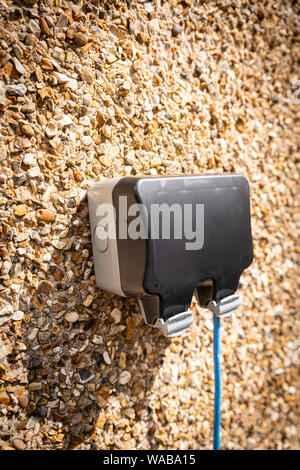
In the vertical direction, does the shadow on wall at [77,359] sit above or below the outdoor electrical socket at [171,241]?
below

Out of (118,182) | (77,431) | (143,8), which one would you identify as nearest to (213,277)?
(118,182)

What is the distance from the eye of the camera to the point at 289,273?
918mm

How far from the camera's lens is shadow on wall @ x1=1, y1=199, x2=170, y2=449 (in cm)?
56

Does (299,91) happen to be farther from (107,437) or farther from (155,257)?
(107,437)

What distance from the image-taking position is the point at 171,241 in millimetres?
503

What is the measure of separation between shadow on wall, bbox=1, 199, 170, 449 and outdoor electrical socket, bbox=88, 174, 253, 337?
4 centimetres

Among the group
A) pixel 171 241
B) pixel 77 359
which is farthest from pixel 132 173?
pixel 77 359

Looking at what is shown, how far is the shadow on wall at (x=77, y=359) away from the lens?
1.85 feet

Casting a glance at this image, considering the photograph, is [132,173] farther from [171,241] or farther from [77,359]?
[77,359]

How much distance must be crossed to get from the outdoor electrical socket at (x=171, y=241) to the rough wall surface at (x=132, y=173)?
3.0 inches

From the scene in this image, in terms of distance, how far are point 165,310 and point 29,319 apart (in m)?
0.21

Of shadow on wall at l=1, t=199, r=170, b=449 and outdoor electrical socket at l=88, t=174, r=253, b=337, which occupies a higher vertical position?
outdoor electrical socket at l=88, t=174, r=253, b=337

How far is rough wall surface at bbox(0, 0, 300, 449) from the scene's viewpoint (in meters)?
0.55

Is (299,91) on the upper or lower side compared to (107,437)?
upper
